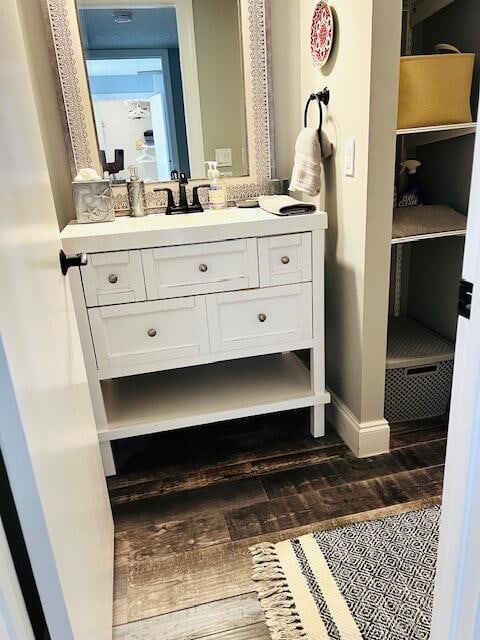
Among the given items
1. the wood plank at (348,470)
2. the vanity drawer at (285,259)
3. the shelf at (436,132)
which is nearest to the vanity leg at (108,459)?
the wood plank at (348,470)

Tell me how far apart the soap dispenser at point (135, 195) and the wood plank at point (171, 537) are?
126 cm

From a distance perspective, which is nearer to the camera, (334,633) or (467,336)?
(467,336)

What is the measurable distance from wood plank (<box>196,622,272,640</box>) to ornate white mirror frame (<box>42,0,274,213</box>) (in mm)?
1676

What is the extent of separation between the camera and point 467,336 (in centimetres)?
77

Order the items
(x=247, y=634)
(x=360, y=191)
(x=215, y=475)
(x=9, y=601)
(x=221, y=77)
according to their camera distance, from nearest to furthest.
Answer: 1. (x=9, y=601)
2. (x=247, y=634)
3. (x=360, y=191)
4. (x=215, y=475)
5. (x=221, y=77)

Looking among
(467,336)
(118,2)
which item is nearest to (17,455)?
(467,336)

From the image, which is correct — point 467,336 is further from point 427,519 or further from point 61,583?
point 427,519

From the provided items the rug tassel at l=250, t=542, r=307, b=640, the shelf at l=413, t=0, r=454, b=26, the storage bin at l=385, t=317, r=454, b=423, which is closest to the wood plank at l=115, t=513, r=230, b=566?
the rug tassel at l=250, t=542, r=307, b=640

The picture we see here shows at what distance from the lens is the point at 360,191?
5.58ft

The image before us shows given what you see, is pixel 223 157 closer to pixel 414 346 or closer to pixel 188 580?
pixel 414 346

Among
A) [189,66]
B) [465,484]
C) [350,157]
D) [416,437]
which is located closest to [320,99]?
[350,157]

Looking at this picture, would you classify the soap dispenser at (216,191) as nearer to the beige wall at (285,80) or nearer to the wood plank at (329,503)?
the beige wall at (285,80)

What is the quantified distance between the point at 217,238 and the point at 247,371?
77cm

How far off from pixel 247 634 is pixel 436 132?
1923 mm
